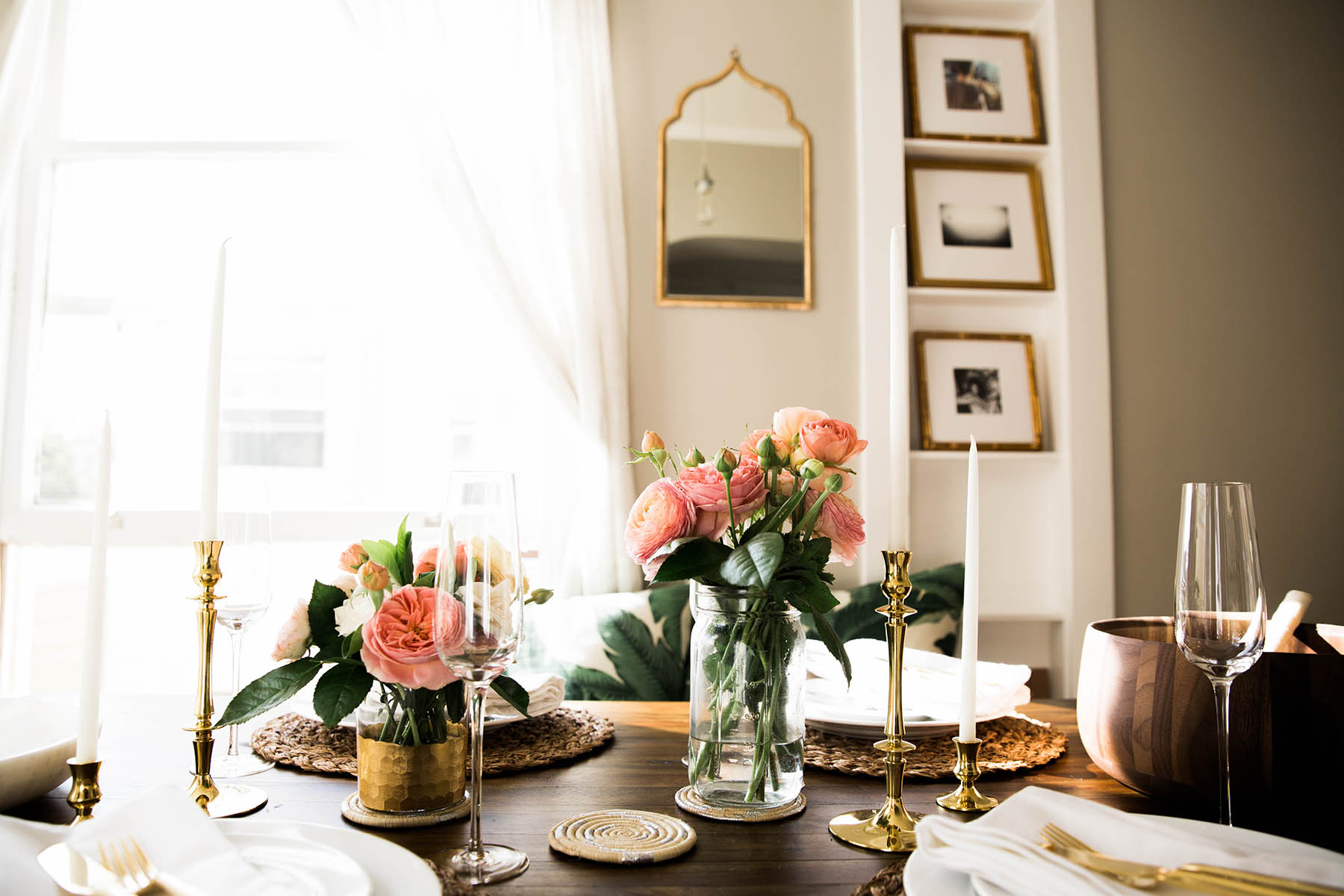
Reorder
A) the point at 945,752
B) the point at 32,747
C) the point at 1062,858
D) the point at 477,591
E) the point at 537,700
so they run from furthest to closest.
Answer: the point at 537,700 < the point at 945,752 < the point at 32,747 < the point at 477,591 < the point at 1062,858

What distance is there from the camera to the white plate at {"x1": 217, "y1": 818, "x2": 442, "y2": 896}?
0.63 meters

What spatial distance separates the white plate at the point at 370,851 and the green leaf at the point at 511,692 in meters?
0.18

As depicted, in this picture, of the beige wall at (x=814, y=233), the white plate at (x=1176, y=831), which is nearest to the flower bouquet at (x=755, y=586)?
the white plate at (x=1176, y=831)

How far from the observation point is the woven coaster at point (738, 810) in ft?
2.72

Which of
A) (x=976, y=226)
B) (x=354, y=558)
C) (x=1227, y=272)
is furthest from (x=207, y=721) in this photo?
(x=1227, y=272)

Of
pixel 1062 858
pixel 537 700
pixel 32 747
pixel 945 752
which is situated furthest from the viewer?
pixel 537 700

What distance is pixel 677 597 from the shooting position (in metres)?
2.23

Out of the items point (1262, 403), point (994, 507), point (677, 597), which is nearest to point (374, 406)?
point (677, 597)

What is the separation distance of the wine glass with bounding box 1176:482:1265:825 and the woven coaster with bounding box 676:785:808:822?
370mm

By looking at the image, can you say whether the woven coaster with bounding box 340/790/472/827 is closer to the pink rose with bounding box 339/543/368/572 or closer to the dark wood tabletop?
the dark wood tabletop

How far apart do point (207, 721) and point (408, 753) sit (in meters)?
0.22

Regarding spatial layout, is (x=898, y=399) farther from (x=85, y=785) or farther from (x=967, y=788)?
(x=85, y=785)

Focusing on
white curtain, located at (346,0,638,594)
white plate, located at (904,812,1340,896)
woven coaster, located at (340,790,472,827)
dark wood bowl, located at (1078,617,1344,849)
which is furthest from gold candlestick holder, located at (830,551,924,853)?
white curtain, located at (346,0,638,594)

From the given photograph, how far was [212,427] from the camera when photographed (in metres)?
0.87
